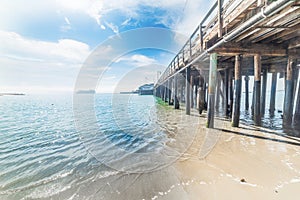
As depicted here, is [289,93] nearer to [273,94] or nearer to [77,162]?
[273,94]

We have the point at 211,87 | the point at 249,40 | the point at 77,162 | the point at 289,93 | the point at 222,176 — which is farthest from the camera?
the point at 289,93

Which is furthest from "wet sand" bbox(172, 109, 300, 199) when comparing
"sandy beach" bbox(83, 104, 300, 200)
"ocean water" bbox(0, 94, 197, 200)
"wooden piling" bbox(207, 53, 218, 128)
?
"wooden piling" bbox(207, 53, 218, 128)

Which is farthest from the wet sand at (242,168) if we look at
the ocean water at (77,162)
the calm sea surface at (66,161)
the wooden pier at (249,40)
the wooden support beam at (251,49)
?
the wooden support beam at (251,49)

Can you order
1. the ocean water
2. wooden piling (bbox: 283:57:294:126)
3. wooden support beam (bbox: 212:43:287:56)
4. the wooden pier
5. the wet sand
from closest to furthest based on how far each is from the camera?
the wet sand < the ocean water < the wooden pier < wooden support beam (bbox: 212:43:287:56) < wooden piling (bbox: 283:57:294:126)

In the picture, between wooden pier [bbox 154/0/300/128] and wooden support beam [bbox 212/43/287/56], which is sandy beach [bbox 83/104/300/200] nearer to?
wooden pier [bbox 154/0/300/128]

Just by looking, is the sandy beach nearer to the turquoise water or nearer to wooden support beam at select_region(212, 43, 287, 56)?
the turquoise water

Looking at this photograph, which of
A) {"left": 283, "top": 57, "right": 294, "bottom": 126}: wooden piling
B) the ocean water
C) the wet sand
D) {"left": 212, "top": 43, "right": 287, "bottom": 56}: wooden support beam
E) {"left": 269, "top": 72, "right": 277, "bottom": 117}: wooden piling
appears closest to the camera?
the wet sand

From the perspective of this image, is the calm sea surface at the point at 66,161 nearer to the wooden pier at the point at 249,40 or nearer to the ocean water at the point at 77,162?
the ocean water at the point at 77,162

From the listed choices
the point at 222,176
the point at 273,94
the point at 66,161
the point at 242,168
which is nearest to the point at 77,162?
the point at 66,161

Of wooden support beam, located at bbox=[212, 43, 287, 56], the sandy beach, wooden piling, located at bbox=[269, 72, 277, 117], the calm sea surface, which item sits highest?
wooden support beam, located at bbox=[212, 43, 287, 56]

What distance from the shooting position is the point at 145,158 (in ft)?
16.3

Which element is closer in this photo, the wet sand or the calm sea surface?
the wet sand

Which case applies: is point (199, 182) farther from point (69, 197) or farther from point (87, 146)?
point (87, 146)

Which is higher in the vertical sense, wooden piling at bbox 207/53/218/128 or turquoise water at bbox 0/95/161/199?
wooden piling at bbox 207/53/218/128
